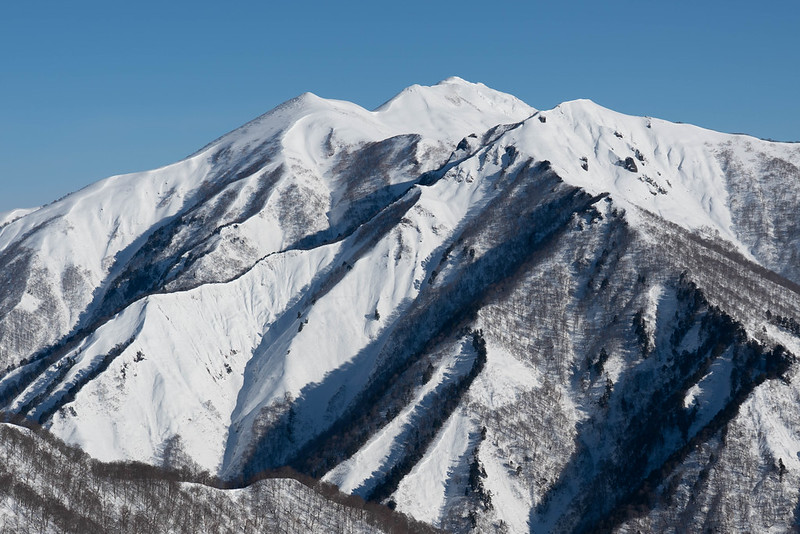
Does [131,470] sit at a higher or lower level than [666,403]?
lower

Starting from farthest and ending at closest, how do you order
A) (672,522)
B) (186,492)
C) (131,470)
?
(672,522), (131,470), (186,492)

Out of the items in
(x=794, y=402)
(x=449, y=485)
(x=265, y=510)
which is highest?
(x=794, y=402)

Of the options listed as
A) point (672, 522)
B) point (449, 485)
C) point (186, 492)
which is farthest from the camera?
point (449, 485)

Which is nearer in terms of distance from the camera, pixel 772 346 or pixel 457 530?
pixel 457 530

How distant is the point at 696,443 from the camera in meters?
184

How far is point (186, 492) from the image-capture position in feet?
480

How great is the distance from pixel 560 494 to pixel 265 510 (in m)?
64.2

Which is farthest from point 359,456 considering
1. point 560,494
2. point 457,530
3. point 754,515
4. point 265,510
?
point 754,515

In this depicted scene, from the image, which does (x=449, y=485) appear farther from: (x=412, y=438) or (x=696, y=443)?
(x=696, y=443)

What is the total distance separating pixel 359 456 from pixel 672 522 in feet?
178

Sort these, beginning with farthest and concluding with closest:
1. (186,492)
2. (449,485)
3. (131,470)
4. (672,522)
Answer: (449,485) < (672,522) < (131,470) < (186,492)

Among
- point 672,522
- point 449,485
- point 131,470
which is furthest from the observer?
point 449,485

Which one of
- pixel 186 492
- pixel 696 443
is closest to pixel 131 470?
pixel 186 492

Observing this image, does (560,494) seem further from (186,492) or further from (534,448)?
(186,492)
